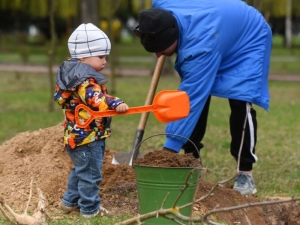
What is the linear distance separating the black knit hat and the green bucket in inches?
48.6

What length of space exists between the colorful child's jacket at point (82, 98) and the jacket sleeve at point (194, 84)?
2.20ft

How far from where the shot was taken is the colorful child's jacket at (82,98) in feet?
14.5

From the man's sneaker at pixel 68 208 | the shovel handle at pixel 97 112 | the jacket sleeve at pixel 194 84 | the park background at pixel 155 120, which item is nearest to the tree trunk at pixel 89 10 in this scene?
the park background at pixel 155 120

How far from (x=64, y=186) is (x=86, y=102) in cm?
112

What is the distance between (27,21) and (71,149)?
39977 millimetres

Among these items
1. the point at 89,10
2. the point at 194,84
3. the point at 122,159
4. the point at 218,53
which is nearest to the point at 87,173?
the point at 194,84

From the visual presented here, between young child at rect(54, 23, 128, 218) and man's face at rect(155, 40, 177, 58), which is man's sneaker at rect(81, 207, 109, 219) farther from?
man's face at rect(155, 40, 177, 58)

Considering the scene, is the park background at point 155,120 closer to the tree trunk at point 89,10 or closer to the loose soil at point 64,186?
the tree trunk at point 89,10

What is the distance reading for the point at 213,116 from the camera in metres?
11.4

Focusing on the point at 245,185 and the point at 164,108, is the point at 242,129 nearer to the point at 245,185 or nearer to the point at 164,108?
the point at 245,185

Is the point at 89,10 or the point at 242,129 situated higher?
the point at 242,129

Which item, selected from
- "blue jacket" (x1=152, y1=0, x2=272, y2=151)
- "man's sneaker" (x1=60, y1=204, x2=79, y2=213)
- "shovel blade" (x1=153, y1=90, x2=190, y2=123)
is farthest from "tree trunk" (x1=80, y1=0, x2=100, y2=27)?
"shovel blade" (x1=153, y1=90, x2=190, y2=123)

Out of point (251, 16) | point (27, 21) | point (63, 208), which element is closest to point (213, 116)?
point (251, 16)

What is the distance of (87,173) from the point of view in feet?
15.4
